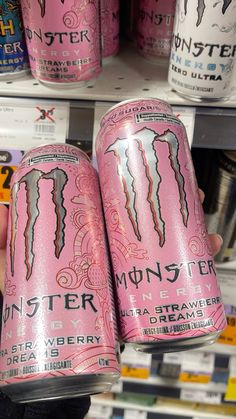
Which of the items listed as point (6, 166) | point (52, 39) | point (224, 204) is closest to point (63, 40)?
point (52, 39)

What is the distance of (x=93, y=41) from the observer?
648 millimetres

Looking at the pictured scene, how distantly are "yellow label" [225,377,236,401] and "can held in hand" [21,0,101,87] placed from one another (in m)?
0.86

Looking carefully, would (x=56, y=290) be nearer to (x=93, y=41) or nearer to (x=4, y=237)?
(x=4, y=237)

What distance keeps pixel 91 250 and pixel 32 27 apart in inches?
12.9

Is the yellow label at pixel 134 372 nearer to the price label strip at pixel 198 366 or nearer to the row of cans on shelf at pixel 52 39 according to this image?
the price label strip at pixel 198 366

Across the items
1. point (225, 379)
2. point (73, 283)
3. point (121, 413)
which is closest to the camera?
point (73, 283)

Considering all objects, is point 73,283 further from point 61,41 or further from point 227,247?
point 227,247

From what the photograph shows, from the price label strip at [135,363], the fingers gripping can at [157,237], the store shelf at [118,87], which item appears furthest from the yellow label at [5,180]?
the price label strip at [135,363]

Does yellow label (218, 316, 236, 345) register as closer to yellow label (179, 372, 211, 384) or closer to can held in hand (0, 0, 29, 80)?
yellow label (179, 372, 211, 384)

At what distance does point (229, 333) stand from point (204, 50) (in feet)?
2.32

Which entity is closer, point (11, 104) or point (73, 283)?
point (73, 283)

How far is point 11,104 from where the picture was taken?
709 millimetres

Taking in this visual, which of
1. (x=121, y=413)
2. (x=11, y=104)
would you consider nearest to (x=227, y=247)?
(x=11, y=104)

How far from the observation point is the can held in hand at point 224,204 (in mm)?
797
